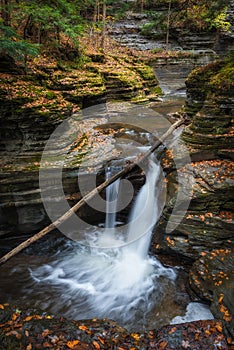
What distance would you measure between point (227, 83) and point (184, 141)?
213 cm

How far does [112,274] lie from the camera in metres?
6.87

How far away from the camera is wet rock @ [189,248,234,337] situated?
4.91 meters

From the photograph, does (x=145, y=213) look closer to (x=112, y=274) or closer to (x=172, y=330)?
(x=112, y=274)

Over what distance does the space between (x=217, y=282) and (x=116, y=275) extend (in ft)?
8.59

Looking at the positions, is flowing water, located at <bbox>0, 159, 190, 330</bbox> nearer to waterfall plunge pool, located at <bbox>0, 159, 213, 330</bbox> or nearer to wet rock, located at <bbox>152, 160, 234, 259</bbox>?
waterfall plunge pool, located at <bbox>0, 159, 213, 330</bbox>

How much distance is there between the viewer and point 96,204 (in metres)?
8.09

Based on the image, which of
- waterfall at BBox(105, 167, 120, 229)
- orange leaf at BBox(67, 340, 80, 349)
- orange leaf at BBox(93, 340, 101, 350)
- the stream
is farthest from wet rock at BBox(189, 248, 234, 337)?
waterfall at BBox(105, 167, 120, 229)

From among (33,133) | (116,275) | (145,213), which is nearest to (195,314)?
(116,275)

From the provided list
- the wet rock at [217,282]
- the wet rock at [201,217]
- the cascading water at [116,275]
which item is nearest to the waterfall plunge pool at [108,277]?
the cascading water at [116,275]

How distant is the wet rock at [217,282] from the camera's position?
16.1 feet

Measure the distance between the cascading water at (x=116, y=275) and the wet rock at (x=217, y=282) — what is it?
2.88 feet

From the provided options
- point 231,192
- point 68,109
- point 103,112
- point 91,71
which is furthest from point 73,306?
point 91,71

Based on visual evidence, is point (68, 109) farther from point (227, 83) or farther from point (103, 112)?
point (227, 83)

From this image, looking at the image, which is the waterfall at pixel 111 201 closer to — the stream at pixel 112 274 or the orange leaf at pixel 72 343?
the stream at pixel 112 274
